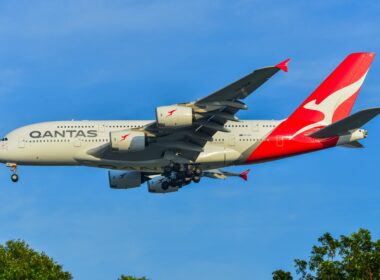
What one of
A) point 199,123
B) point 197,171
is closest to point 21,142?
point 197,171

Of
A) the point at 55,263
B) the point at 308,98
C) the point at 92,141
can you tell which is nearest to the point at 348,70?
the point at 308,98

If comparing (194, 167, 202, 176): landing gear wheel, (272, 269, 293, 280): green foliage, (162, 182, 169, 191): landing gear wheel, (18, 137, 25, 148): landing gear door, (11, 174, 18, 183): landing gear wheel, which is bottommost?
(272, 269, 293, 280): green foliage

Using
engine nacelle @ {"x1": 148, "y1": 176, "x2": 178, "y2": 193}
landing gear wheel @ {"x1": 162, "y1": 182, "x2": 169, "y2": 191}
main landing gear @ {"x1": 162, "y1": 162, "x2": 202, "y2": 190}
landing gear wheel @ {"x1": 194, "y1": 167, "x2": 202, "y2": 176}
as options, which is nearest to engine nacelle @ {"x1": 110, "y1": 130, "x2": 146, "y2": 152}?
main landing gear @ {"x1": 162, "y1": 162, "x2": 202, "y2": 190}

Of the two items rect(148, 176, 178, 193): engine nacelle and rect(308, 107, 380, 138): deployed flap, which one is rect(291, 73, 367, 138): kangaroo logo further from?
rect(148, 176, 178, 193): engine nacelle

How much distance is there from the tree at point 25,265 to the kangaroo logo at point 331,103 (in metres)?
20.4

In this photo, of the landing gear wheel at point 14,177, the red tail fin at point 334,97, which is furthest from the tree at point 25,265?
the red tail fin at point 334,97

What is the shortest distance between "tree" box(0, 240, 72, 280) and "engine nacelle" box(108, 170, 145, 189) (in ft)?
23.8

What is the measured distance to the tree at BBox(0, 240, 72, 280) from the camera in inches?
2891

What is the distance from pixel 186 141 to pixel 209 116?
3.30m

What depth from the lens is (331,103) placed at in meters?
75.2

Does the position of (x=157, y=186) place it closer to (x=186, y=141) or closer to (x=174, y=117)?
(x=186, y=141)

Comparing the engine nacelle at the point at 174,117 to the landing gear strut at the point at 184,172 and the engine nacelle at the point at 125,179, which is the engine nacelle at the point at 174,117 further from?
the engine nacelle at the point at 125,179

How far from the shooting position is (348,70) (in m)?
76.5

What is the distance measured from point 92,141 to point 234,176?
44.1 ft
